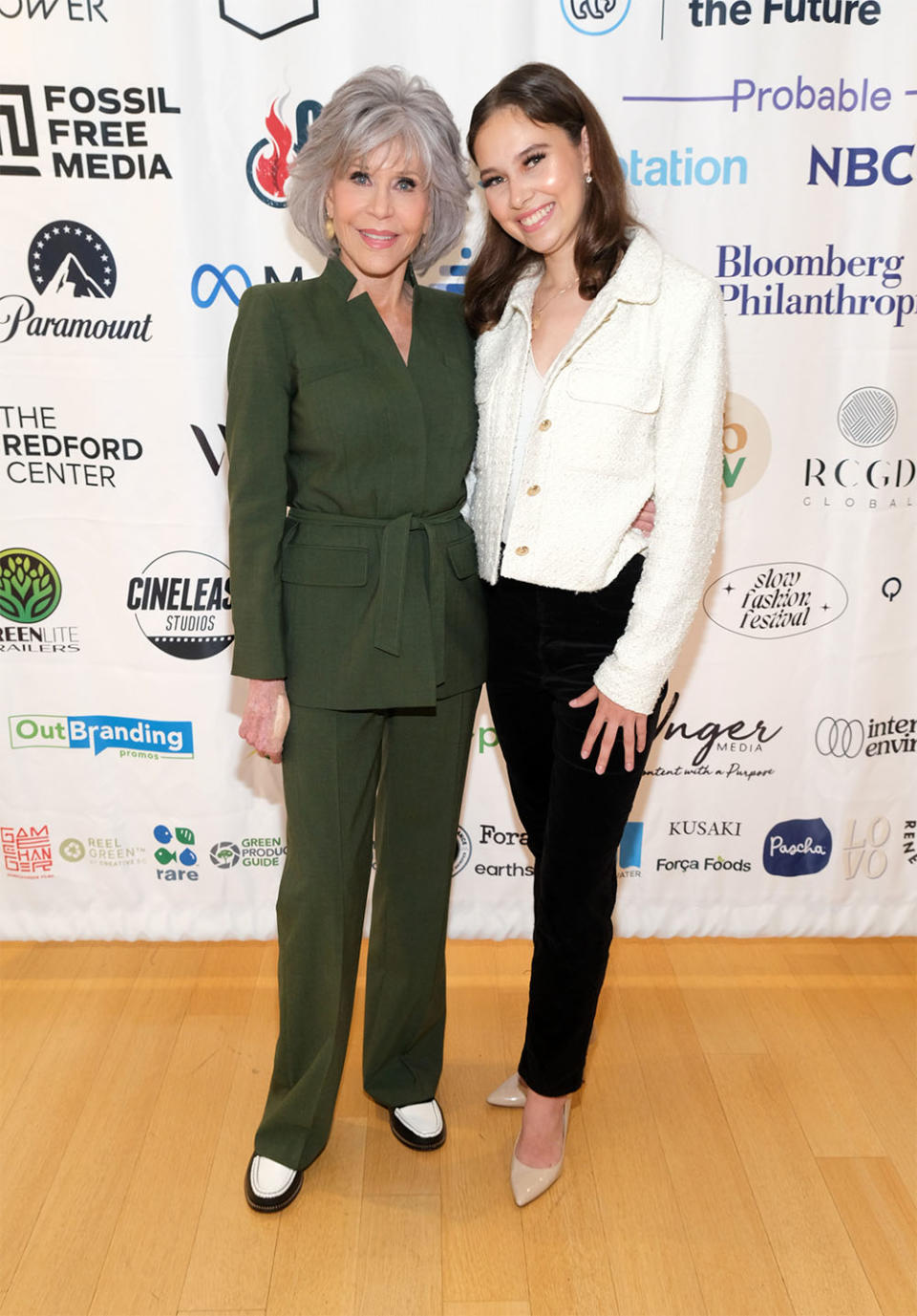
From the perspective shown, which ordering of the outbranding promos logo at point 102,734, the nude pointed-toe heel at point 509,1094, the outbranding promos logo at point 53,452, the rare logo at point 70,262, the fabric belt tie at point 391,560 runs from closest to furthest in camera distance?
the fabric belt tie at point 391,560 → the nude pointed-toe heel at point 509,1094 → the rare logo at point 70,262 → the outbranding promos logo at point 53,452 → the outbranding promos logo at point 102,734

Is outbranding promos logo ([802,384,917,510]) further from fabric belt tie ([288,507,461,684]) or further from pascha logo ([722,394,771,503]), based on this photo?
fabric belt tie ([288,507,461,684])

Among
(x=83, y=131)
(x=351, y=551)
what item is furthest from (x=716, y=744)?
(x=83, y=131)

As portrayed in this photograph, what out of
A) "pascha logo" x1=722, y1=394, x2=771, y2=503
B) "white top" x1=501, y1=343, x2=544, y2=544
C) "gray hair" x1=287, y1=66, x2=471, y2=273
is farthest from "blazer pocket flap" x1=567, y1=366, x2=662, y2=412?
"pascha logo" x1=722, y1=394, x2=771, y2=503

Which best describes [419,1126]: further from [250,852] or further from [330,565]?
[330,565]

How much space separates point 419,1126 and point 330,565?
1.17 m

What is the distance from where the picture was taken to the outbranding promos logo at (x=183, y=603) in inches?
103

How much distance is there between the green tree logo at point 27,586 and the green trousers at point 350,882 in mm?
1053

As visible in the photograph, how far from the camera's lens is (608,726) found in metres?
1.77

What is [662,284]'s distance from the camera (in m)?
1.67

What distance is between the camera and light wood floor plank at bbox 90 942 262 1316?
1823 millimetres

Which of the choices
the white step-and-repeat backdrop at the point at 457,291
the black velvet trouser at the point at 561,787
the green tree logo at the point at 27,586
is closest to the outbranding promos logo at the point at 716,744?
the white step-and-repeat backdrop at the point at 457,291

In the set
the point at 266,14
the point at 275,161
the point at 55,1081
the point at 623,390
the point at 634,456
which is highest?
the point at 266,14

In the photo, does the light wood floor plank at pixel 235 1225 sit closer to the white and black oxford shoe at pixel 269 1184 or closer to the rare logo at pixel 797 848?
the white and black oxford shoe at pixel 269 1184

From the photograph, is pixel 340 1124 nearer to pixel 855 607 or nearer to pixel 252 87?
pixel 855 607
